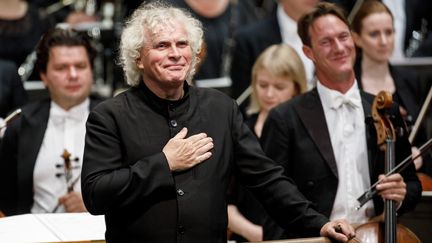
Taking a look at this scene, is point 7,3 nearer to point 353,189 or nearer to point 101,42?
point 101,42

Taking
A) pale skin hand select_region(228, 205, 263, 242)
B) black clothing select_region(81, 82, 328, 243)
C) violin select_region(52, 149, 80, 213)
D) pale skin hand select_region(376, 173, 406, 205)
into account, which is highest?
black clothing select_region(81, 82, 328, 243)

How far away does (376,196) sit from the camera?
396 cm

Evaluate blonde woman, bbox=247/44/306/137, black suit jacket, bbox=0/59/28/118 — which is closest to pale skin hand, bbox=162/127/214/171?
blonde woman, bbox=247/44/306/137

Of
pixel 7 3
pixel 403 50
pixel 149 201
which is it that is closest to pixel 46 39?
pixel 7 3

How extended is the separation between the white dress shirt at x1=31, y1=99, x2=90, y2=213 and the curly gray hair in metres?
1.25

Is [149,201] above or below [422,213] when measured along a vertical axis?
above

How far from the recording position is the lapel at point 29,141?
15.1 ft

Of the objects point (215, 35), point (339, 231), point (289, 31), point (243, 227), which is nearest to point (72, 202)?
point (243, 227)

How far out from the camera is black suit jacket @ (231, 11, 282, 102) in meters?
5.61

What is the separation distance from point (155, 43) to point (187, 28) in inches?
5.2

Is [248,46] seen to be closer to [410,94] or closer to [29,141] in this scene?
[410,94]

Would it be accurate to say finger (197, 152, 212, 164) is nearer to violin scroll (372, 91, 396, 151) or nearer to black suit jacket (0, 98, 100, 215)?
violin scroll (372, 91, 396, 151)

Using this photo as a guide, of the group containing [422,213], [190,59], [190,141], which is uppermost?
[190,59]

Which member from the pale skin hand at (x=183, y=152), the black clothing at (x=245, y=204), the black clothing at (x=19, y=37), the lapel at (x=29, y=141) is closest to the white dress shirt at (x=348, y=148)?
the black clothing at (x=245, y=204)
